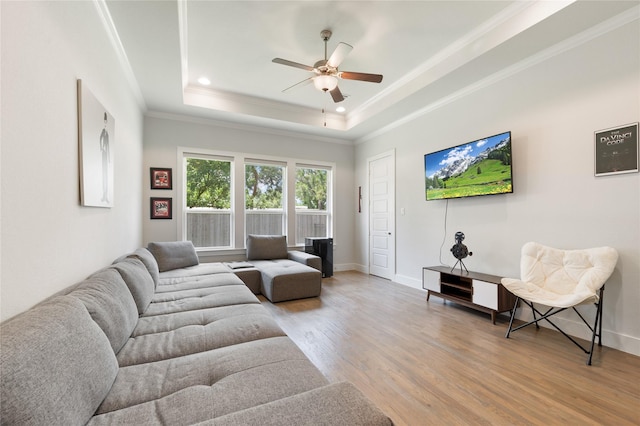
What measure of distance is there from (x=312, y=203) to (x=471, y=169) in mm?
3170

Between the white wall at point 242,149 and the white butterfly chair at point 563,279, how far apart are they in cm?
361

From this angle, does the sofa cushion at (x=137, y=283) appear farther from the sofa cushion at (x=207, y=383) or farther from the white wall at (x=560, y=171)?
the white wall at (x=560, y=171)

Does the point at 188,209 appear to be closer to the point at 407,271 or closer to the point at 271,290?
A: the point at 271,290

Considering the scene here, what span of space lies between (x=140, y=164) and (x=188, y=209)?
3.34 feet

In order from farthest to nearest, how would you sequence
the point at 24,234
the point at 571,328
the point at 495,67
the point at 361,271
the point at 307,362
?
the point at 361,271
the point at 495,67
the point at 571,328
the point at 307,362
the point at 24,234

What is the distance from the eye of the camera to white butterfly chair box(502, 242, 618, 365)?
2291 mm

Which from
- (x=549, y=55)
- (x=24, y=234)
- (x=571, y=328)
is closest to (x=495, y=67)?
(x=549, y=55)

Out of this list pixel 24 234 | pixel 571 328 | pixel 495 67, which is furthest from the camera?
pixel 495 67

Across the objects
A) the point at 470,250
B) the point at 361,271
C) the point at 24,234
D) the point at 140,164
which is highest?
the point at 140,164

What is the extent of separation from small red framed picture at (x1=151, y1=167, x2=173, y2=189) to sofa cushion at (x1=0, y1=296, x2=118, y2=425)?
12.2 feet

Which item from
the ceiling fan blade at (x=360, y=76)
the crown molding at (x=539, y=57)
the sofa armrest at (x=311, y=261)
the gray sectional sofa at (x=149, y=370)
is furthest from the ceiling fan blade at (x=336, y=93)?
the gray sectional sofa at (x=149, y=370)

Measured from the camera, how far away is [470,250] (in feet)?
12.0

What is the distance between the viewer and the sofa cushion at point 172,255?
12.3ft

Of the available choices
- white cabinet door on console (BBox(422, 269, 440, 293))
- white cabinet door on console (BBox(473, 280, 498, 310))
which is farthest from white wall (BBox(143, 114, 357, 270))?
white cabinet door on console (BBox(473, 280, 498, 310))
